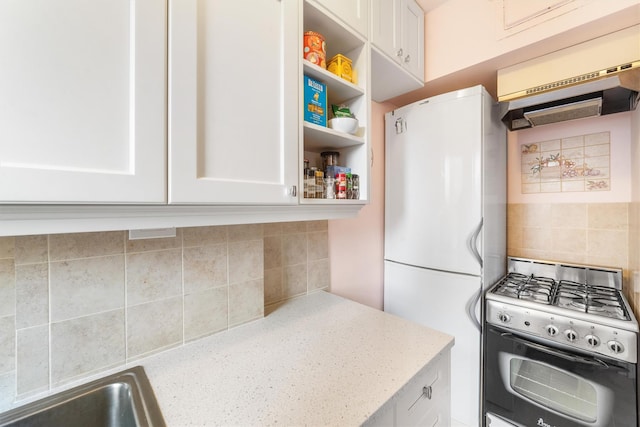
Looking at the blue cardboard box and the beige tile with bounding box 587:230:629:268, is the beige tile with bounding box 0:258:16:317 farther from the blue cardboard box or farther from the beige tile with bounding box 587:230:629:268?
the beige tile with bounding box 587:230:629:268

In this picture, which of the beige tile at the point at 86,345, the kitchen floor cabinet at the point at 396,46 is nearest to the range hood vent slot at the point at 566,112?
the kitchen floor cabinet at the point at 396,46

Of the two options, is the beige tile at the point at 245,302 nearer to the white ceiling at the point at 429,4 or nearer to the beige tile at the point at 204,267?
the beige tile at the point at 204,267

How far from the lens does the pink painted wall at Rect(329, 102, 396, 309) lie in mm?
1649

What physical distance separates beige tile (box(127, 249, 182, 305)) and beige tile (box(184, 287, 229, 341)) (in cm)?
7

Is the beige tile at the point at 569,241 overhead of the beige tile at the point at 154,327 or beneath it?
overhead

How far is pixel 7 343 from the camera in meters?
0.68

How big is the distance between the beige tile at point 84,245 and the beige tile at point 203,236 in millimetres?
194

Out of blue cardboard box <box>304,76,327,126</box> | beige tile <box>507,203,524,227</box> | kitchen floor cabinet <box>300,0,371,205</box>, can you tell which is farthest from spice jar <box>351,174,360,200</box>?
beige tile <box>507,203,524,227</box>

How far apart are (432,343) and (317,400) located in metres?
0.50

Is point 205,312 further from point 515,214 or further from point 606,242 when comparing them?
point 606,242

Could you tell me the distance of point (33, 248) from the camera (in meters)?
0.71

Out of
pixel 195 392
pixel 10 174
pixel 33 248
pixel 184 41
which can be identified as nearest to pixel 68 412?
pixel 195 392

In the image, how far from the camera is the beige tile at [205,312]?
96cm

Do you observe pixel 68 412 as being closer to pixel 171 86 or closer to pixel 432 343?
pixel 171 86
